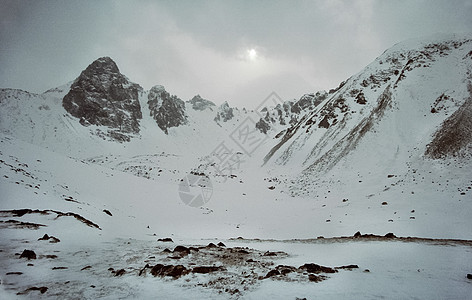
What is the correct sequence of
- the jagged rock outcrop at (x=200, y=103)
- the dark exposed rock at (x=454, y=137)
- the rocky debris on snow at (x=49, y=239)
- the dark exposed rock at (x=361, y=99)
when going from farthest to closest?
the jagged rock outcrop at (x=200, y=103), the dark exposed rock at (x=361, y=99), the dark exposed rock at (x=454, y=137), the rocky debris on snow at (x=49, y=239)

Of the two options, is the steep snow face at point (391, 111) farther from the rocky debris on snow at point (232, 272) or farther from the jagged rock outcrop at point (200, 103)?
the jagged rock outcrop at point (200, 103)

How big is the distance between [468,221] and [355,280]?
1272 cm

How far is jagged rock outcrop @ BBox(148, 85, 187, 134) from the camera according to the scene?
110250 millimetres

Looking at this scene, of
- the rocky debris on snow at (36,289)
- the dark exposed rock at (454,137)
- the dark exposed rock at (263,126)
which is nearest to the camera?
the rocky debris on snow at (36,289)

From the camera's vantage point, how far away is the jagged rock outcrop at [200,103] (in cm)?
15838

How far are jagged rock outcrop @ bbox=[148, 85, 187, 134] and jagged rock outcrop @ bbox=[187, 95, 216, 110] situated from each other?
115ft

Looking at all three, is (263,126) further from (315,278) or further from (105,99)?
(315,278)

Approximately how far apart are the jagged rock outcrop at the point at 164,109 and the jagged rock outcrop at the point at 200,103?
3513 cm

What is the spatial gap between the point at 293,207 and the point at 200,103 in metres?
149

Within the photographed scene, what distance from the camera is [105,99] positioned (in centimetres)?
9562

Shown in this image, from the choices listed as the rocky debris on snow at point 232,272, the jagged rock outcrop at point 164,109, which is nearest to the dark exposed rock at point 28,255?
the rocky debris on snow at point 232,272

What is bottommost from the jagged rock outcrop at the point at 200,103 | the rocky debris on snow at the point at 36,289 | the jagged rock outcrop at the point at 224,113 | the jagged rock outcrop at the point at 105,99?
the rocky debris on snow at the point at 36,289

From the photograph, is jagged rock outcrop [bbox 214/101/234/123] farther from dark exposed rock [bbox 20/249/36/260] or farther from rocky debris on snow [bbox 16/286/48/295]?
rocky debris on snow [bbox 16/286/48/295]

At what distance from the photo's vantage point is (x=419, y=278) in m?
5.58
